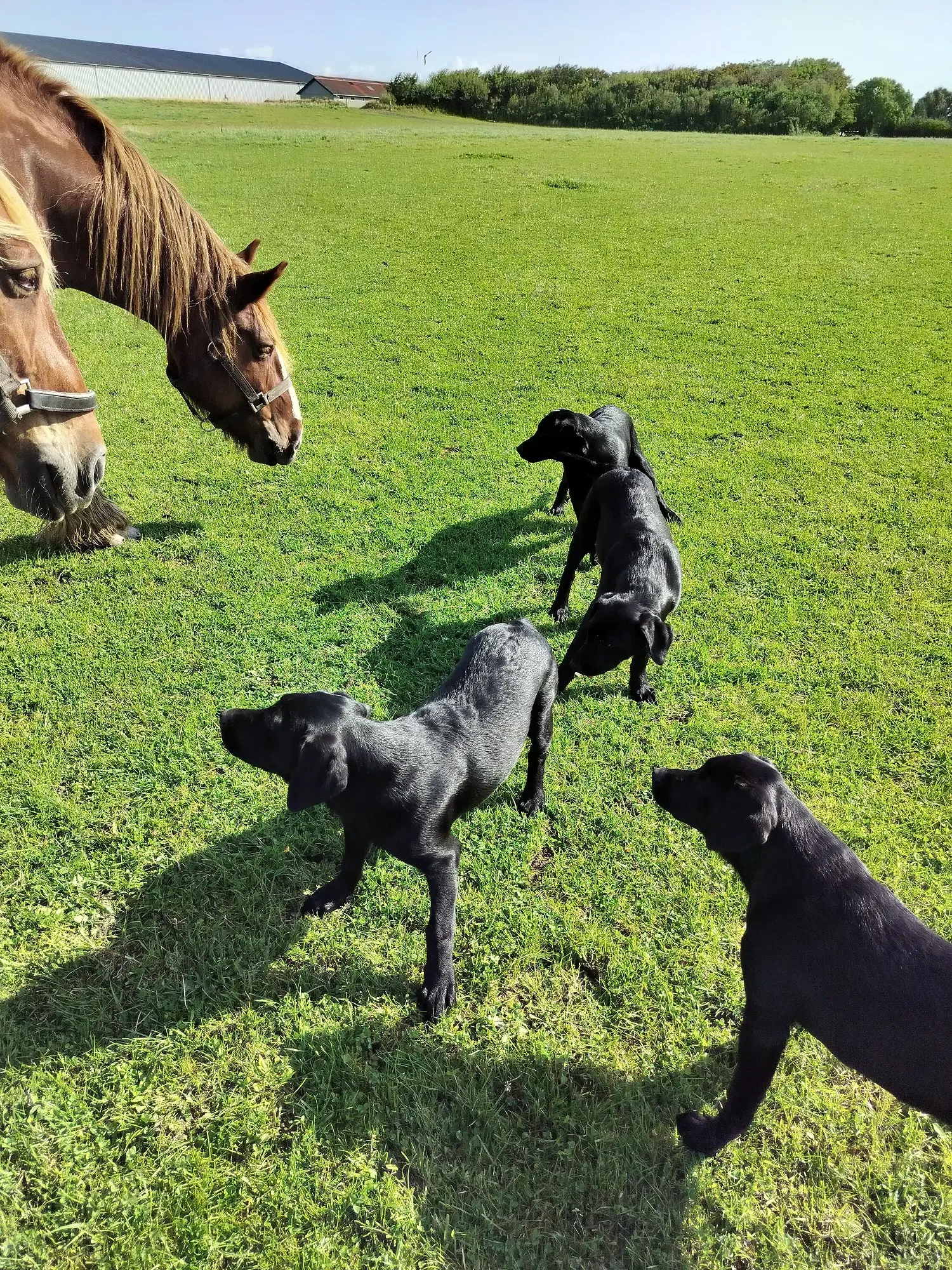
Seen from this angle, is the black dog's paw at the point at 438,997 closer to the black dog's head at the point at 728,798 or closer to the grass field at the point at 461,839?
the grass field at the point at 461,839

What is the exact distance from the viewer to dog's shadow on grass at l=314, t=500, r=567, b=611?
4941 millimetres

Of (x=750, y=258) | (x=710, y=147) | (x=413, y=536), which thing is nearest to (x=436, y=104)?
(x=710, y=147)

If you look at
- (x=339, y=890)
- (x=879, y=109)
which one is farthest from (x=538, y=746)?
(x=879, y=109)

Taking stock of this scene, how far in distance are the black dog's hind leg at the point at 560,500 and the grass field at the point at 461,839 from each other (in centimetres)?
9

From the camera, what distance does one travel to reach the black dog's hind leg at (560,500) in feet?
19.2

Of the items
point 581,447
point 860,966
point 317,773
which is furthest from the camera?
point 581,447

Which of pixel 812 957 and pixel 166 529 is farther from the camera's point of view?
pixel 166 529

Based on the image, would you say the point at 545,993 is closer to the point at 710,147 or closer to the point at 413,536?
the point at 413,536

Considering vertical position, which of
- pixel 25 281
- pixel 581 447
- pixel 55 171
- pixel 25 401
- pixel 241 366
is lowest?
pixel 581 447

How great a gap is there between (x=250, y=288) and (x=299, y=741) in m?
2.81

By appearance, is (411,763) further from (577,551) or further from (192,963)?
(577,551)

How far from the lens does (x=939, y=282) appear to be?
43.4 feet

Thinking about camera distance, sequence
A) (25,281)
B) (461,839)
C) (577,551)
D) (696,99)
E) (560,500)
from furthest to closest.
Answer: (696,99) < (560,500) < (577,551) < (461,839) < (25,281)

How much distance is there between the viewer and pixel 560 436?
17.6 feet
